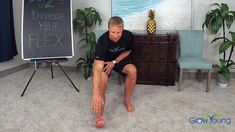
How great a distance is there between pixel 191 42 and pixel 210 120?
1345 millimetres

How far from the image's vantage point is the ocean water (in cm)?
365

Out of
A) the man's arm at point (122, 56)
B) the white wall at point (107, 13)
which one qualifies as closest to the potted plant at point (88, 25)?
the white wall at point (107, 13)

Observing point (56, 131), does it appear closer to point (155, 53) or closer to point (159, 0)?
point (155, 53)

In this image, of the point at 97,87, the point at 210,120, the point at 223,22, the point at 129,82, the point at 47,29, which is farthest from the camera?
the point at 223,22

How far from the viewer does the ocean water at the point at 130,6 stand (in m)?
3.65

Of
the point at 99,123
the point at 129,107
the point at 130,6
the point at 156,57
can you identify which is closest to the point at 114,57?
the point at 129,107

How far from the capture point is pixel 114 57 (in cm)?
246

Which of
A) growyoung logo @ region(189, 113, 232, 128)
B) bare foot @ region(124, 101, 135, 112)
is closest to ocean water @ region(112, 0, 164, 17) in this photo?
bare foot @ region(124, 101, 135, 112)

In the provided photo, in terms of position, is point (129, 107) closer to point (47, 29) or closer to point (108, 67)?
point (108, 67)

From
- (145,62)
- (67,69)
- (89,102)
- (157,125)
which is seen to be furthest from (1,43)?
(157,125)

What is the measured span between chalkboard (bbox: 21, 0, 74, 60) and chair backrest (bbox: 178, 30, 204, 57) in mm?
1542

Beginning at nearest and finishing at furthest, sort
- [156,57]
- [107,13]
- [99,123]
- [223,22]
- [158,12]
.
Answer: [99,123] < [223,22] < [156,57] < [158,12] < [107,13]

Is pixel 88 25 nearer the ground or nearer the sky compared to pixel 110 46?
nearer the sky

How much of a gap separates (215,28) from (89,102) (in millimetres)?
1929
